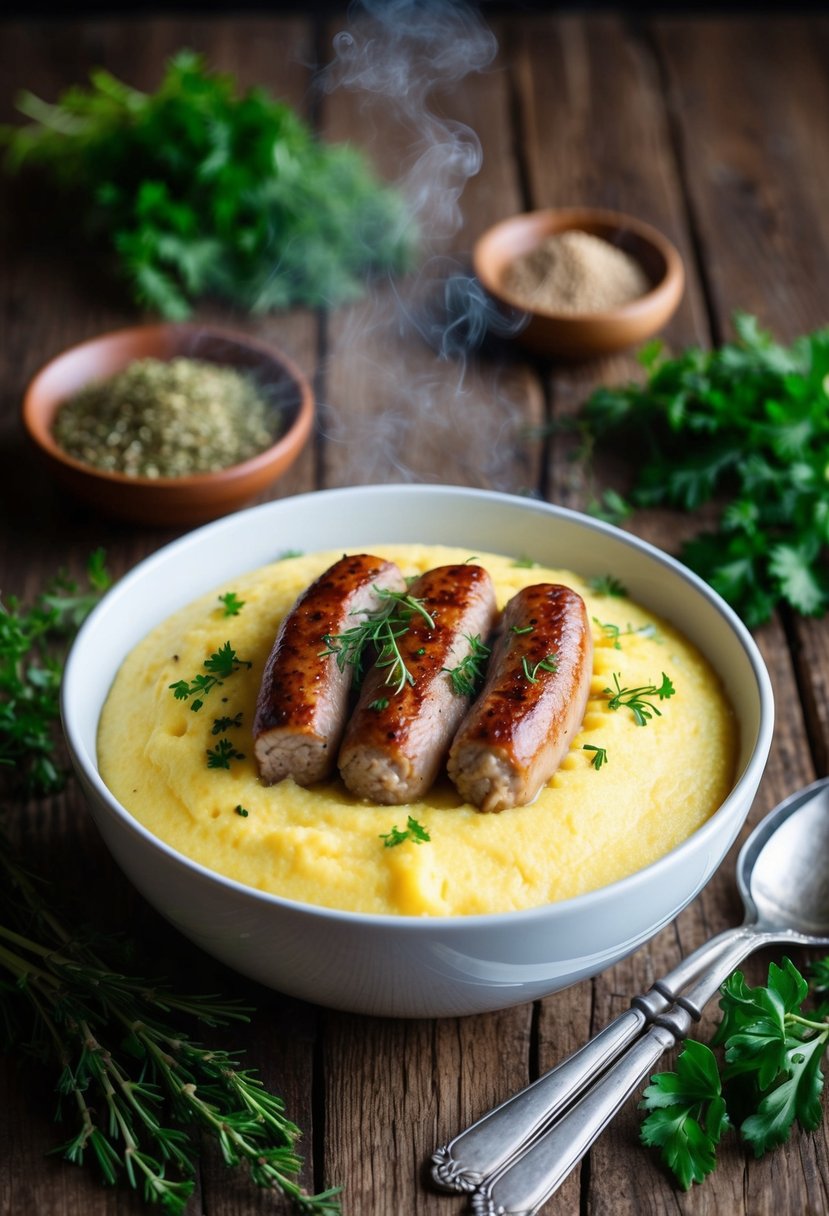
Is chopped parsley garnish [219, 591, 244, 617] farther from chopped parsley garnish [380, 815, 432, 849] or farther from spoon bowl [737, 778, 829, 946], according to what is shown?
spoon bowl [737, 778, 829, 946]

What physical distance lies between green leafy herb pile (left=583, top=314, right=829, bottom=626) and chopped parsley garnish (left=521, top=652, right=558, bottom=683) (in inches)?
59.6

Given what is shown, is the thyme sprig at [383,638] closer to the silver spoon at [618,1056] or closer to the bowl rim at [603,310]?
the silver spoon at [618,1056]

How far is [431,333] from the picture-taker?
570 cm

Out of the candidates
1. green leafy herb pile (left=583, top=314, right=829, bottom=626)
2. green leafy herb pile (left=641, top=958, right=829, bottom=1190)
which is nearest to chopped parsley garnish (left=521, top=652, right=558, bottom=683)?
green leafy herb pile (left=641, top=958, right=829, bottom=1190)

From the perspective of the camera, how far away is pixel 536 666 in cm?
292

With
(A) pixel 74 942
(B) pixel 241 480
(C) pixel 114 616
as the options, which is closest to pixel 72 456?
(B) pixel 241 480

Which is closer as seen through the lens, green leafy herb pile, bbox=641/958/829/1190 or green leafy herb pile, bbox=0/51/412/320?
green leafy herb pile, bbox=641/958/829/1190

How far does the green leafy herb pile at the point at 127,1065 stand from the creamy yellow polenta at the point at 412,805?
1.21ft

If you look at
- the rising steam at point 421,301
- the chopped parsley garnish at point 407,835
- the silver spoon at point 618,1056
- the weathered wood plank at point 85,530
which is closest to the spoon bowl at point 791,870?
the silver spoon at point 618,1056

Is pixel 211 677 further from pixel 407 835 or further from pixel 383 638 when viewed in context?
pixel 407 835

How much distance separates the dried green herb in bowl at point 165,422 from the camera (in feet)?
15.3

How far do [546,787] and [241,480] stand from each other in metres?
2.04

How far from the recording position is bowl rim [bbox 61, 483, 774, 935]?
251 cm

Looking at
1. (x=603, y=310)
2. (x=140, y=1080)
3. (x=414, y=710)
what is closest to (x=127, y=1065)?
(x=140, y=1080)
